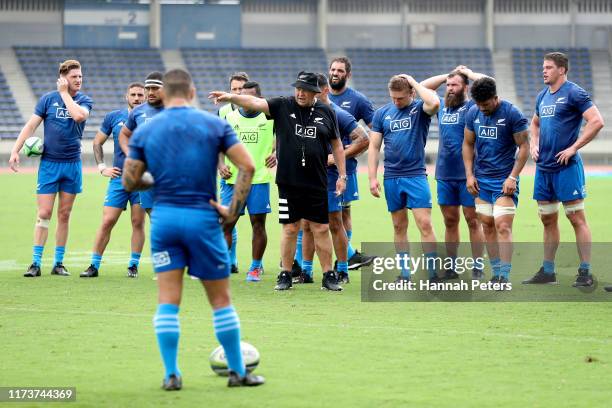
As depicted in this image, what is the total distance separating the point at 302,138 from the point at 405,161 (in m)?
1.23

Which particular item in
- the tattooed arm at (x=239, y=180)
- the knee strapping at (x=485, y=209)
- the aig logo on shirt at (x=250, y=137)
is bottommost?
the knee strapping at (x=485, y=209)

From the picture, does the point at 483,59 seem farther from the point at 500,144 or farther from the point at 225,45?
the point at 500,144

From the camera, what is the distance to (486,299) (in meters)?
11.3

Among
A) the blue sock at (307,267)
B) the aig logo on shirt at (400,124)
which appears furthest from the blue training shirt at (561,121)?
the blue sock at (307,267)

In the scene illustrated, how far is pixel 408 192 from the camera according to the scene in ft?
39.7

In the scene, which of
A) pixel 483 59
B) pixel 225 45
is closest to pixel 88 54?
pixel 225 45

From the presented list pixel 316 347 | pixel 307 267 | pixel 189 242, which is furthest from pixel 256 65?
pixel 189 242

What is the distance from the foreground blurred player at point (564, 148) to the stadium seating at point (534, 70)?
3992 cm

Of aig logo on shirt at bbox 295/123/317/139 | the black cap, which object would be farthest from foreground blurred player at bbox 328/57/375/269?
the black cap

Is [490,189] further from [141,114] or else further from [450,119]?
[141,114]

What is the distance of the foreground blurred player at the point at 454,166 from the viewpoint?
12547 millimetres

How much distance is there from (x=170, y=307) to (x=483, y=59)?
155 ft

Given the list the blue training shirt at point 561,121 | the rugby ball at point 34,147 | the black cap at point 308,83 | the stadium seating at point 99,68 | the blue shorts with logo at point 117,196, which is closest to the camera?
the black cap at point 308,83

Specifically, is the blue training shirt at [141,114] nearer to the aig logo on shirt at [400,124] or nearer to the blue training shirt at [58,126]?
the blue training shirt at [58,126]
